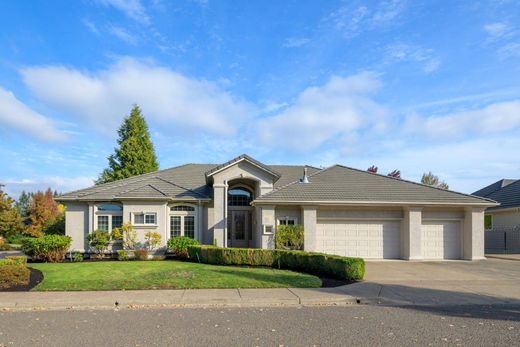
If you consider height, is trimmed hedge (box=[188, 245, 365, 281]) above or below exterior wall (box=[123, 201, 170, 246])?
below

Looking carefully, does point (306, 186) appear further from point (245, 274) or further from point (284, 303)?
point (284, 303)

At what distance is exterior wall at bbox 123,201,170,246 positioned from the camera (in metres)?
20.5

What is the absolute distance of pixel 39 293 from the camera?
35.6 ft

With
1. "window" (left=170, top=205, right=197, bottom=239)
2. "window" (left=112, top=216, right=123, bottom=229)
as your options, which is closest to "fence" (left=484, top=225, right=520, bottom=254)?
"window" (left=170, top=205, right=197, bottom=239)

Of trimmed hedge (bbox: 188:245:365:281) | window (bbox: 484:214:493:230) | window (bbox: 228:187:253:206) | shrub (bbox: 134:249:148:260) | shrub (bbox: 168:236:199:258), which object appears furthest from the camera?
window (bbox: 484:214:493:230)

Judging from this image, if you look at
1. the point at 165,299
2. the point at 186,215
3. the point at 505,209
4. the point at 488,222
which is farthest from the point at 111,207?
the point at 488,222

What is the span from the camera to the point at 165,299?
33.2ft

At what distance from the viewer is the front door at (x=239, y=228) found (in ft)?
76.3

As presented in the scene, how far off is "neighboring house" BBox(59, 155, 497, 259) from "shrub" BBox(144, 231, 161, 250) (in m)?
0.45

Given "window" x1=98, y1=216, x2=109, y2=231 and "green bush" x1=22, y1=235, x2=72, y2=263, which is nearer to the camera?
"green bush" x1=22, y1=235, x2=72, y2=263

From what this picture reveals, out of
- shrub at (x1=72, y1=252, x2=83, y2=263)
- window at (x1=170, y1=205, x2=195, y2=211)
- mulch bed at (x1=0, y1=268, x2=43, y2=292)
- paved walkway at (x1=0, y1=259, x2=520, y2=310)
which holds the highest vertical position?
window at (x1=170, y1=205, x2=195, y2=211)

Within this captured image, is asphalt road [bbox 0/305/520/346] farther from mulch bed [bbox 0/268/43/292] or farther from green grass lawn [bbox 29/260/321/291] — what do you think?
mulch bed [bbox 0/268/43/292]

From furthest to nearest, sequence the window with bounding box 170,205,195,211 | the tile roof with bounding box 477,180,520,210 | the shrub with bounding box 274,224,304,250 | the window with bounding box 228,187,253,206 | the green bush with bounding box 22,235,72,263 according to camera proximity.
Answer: the tile roof with bounding box 477,180,520,210, the window with bounding box 228,187,253,206, the window with bounding box 170,205,195,211, the shrub with bounding box 274,224,304,250, the green bush with bounding box 22,235,72,263

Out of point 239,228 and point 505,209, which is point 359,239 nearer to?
point 239,228
